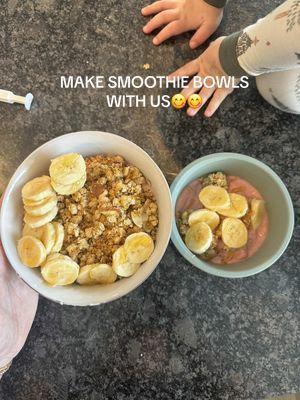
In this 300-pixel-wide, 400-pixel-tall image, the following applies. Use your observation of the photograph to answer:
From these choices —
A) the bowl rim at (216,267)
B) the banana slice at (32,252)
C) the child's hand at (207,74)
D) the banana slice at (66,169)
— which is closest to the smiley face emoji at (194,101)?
the child's hand at (207,74)

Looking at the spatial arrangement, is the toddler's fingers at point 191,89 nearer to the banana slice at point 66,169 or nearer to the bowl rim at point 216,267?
the bowl rim at point 216,267

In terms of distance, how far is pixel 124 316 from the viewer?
0.71 metres

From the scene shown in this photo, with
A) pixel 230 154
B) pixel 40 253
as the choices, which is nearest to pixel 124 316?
pixel 40 253

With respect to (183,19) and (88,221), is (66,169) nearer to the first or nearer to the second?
(88,221)

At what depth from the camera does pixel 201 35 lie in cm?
77

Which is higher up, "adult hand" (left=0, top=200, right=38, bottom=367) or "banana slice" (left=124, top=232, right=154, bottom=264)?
"banana slice" (left=124, top=232, right=154, bottom=264)

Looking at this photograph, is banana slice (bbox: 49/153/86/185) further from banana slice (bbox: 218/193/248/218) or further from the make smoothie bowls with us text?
banana slice (bbox: 218/193/248/218)

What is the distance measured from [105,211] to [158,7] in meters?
0.39

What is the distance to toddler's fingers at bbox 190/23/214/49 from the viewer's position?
770 mm

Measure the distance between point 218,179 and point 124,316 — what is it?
0.26m

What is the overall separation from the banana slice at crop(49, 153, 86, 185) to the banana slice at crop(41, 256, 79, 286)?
0.10 metres

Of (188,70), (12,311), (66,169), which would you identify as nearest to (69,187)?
(66,169)

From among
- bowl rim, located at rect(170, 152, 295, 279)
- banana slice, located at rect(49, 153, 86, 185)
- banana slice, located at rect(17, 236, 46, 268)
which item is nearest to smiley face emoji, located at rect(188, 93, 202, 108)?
bowl rim, located at rect(170, 152, 295, 279)

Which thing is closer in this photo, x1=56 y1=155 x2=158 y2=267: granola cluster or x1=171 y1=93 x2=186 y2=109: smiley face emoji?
x1=56 y1=155 x2=158 y2=267: granola cluster
